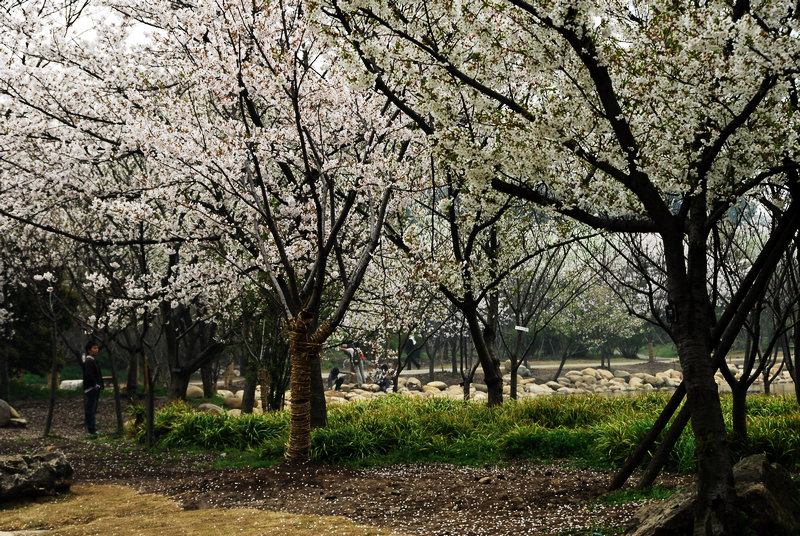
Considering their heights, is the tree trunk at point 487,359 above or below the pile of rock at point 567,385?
above

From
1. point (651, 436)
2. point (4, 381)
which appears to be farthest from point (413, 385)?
point (651, 436)

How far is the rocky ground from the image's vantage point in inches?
224

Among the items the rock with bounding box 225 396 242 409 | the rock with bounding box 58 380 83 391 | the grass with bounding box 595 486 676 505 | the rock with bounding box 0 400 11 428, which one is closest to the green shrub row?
the grass with bounding box 595 486 676 505

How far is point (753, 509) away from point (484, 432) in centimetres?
549

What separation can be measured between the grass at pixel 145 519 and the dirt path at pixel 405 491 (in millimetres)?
237

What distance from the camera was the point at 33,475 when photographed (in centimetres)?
764

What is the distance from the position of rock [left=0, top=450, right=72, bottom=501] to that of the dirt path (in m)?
0.81

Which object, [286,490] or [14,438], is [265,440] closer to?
[286,490]

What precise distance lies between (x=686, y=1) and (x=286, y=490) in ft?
20.5

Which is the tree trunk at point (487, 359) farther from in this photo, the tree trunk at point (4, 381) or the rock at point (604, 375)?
the rock at point (604, 375)

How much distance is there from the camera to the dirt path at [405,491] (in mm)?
5684

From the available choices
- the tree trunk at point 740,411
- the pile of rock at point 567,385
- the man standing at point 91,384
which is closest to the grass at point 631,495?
the tree trunk at point 740,411

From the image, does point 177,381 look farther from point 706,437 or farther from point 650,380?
point 650,380

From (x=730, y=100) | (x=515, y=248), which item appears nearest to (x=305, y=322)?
(x=515, y=248)
